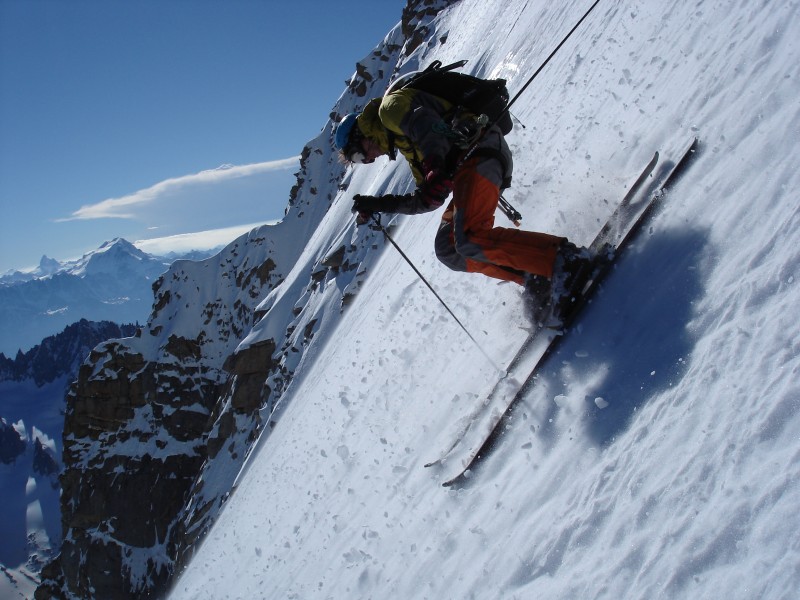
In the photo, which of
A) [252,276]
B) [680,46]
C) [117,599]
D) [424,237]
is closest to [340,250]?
[424,237]

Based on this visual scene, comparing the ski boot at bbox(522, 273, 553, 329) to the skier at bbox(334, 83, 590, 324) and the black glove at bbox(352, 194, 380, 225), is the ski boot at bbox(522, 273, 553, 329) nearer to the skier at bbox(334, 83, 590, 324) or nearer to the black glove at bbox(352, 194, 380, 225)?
the skier at bbox(334, 83, 590, 324)

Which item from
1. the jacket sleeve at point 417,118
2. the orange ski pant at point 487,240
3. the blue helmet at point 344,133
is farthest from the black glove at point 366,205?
the orange ski pant at point 487,240

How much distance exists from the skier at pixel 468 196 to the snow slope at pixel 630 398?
0.49 m

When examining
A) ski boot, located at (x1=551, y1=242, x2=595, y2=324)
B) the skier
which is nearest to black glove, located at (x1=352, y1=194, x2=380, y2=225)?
the skier

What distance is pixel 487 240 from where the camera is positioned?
428cm

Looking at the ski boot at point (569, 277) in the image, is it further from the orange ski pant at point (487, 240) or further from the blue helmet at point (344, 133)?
the blue helmet at point (344, 133)

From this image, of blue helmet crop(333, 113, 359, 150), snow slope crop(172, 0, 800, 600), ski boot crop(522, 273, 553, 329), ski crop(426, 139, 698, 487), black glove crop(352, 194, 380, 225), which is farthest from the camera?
blue helmet crop(333, 113, 359, 150)

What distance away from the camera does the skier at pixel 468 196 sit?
4.11 m

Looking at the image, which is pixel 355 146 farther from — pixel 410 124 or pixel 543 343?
pixel 543 343

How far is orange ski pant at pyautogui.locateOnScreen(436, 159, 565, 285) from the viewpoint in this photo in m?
4.11

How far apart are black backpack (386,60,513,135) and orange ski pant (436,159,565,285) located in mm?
825

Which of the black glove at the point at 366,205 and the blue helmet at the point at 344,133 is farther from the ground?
the blue helmet at the point at 344,133

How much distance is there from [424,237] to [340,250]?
26079 mm

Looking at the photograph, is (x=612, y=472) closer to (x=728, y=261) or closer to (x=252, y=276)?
(x=728, y=261)
